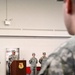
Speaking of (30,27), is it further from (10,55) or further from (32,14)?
(10,55)

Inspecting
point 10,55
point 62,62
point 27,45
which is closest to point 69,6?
point 62,62

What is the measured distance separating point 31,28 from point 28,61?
113 cm

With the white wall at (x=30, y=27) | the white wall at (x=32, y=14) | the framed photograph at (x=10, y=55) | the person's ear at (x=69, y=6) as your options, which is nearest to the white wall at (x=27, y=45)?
the white wall at (x=30, y=27)

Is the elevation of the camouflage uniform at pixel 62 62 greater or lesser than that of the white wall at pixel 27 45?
greater

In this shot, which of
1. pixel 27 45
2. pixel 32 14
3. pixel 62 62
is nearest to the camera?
pixel 62 62

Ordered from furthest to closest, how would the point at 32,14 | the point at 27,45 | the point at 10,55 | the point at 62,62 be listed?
the point at 32,14 < the point at 27,45 < the point at 10,55 < the point at 62,62

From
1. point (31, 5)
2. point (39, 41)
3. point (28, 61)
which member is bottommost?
point (28, 61)

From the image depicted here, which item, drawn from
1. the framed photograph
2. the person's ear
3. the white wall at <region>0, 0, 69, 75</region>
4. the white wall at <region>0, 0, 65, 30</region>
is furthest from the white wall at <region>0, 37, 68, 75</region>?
the person's ear

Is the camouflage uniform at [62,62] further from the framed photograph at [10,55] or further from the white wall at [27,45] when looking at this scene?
the white wall at [27,45]

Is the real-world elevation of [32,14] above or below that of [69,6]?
above

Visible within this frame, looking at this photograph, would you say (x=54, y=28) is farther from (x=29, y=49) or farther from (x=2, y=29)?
(x=2, y=29)

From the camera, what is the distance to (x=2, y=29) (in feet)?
24.3

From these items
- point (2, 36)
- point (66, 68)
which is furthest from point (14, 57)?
point (66, 68)

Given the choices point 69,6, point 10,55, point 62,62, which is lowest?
point 10,55
